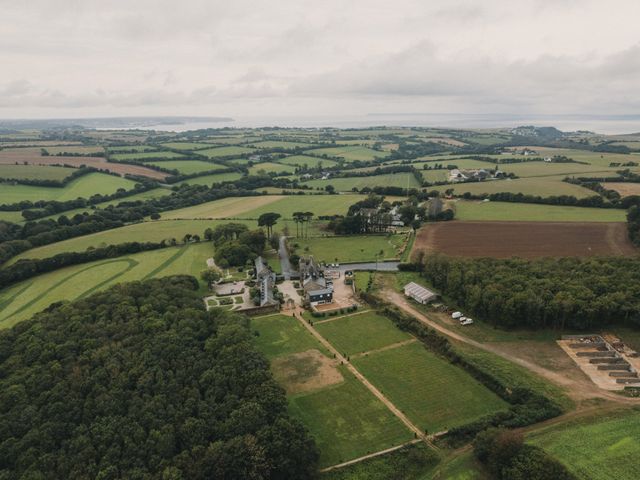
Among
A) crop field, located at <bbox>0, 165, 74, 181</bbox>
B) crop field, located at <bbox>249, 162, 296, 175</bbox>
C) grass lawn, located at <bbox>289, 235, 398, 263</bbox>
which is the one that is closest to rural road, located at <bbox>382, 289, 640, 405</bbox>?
grass lawn, located at <bbox>289, 235, 398, 263</bbox>

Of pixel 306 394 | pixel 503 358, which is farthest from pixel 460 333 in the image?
pixel 306 394

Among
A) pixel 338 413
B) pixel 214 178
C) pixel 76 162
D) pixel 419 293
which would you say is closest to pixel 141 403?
pixel 338 413

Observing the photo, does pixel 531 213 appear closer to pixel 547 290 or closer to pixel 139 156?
pixel 547 290

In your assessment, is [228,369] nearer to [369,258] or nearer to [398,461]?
[398,461]

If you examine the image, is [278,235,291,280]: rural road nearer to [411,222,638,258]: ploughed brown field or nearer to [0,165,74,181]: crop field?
[411,222,638,258]: ploughed brown field

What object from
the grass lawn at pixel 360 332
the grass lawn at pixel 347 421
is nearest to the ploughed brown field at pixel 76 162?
the grass lawn at pixel 360 332

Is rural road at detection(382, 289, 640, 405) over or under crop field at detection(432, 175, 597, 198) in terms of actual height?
under
